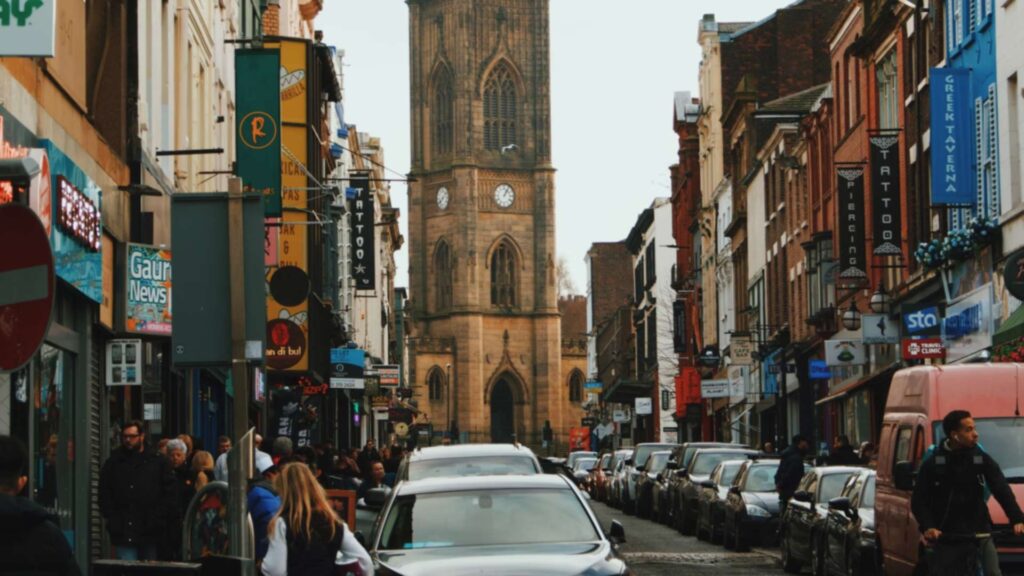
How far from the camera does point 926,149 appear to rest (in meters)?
35.9

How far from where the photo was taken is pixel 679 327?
85.1 metres

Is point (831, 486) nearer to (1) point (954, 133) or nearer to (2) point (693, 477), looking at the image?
(1) point (954, 133)

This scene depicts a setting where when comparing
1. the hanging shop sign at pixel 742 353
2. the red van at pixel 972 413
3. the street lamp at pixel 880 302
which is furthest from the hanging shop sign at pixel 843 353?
the red van at pixel 972 413

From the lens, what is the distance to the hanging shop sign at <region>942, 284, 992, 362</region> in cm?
3025

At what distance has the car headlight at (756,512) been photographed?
27203mm

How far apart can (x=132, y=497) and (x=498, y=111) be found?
13746cm

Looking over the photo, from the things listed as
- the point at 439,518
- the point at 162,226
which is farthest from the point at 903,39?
the point at 439,518

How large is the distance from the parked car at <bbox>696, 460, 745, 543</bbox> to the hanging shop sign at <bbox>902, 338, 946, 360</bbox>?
10.1 ft

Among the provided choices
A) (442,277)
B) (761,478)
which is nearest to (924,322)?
(761,478)

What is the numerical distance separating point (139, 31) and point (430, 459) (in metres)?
8.86

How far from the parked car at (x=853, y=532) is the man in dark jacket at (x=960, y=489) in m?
4.52

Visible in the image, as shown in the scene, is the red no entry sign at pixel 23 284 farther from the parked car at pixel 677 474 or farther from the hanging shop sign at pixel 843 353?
the hanging shop sign at pixel 843 353

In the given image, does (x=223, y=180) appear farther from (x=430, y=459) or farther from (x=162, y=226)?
(x=430, y=459)

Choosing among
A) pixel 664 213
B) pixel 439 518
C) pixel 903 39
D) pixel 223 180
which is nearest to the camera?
pixel 439 518
